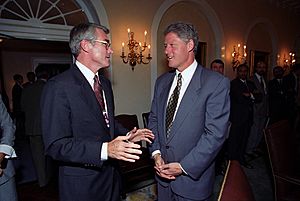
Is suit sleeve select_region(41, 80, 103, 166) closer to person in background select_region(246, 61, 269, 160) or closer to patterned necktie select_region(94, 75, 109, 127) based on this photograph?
patterned necktie select_region(94, 75, 109, 127)

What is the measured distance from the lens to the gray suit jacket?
168cm

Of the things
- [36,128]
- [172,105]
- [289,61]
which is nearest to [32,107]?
[36,128]

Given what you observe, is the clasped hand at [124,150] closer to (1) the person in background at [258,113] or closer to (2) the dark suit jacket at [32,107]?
(2) the dark suit jacket at [32,107]

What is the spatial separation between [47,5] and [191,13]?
3.11 metres

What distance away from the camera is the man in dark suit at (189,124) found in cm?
157

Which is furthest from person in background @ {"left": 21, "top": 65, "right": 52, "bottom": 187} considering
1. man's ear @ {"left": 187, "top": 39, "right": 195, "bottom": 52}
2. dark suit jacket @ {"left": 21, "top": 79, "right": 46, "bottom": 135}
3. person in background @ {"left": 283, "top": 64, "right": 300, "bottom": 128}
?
person in background @ {"left": 283, "top": 64, "right": 300, "bottom": 128}

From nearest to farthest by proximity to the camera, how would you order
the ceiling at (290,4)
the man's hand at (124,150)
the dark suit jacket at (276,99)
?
the man's hand at (124,150), the dark suit jacket at (276,99), the ceiling at (290,4)

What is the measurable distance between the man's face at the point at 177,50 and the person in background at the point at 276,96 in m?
4.19

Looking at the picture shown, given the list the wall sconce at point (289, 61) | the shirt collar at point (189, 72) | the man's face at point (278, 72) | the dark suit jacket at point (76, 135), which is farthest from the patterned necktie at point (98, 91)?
the wall sconce at point (289, 61)

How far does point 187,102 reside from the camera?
1611mm

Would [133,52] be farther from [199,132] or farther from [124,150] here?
[124,150]

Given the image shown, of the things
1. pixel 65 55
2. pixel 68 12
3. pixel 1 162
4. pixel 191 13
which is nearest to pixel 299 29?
pixel 191 13

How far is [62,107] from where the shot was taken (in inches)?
53.2

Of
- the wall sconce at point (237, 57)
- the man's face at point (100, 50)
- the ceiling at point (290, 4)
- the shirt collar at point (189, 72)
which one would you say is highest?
the ceiling at point (290, 4)
